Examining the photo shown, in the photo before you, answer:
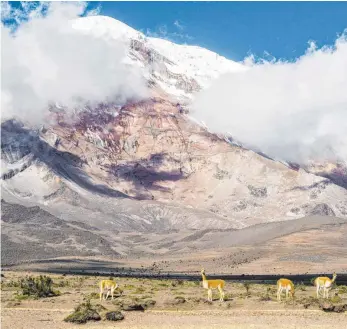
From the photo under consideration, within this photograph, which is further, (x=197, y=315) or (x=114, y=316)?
(x=197, y=315)

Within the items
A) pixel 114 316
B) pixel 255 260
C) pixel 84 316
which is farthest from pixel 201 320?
pixel 255 260

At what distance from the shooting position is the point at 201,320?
2970 centimetres

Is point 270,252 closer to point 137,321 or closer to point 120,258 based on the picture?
point 120,258

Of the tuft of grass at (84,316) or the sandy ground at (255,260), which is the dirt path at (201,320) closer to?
the tuft of grass at (84,316)

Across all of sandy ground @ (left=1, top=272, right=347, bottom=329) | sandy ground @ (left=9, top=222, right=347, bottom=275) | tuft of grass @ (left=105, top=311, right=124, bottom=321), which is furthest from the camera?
sandy ground @ (left=9, top=222, right=347, bottom=275)

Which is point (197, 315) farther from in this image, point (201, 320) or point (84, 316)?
point (84, 316)

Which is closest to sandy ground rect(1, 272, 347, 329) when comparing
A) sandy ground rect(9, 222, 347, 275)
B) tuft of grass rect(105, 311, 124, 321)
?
tuft of grass rect(105, 311, 124, 321)

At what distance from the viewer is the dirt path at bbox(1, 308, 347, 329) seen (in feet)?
91.7

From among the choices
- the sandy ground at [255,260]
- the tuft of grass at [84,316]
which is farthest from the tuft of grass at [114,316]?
the sandy ground at [255,260]

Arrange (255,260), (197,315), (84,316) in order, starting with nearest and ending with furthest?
(84,316) < (197,315) < (255,260)

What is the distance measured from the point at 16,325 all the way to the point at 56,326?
1.88 metres

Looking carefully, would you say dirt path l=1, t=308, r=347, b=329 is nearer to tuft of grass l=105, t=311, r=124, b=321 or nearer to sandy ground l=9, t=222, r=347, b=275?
tuft of grass l=105, t=311, r=124, b=321

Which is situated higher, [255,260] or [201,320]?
[255,260]

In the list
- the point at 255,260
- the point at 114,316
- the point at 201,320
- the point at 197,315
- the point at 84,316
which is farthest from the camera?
the point at 255,260
